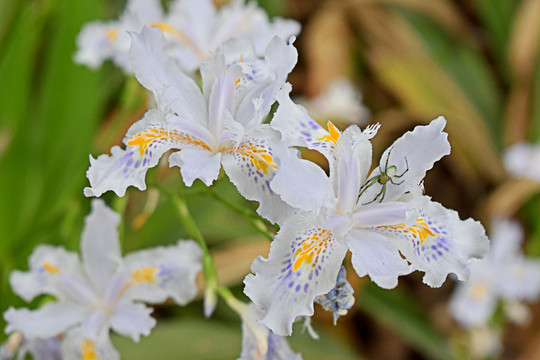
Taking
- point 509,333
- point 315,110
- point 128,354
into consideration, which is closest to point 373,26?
point 315,110

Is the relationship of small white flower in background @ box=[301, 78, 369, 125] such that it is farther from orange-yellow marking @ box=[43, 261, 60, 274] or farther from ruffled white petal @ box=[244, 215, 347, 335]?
ruffled white petal @ box=[244, 215, 347, 335]

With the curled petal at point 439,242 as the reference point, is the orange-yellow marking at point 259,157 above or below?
above

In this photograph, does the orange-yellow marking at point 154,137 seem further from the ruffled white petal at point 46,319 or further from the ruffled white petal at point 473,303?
the ruffled white petal at point 473,303

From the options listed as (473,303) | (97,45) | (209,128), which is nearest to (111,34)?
(97,45)

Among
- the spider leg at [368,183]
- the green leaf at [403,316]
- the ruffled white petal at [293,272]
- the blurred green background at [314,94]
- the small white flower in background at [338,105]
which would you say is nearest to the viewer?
the ruffled white petal at [293,272]

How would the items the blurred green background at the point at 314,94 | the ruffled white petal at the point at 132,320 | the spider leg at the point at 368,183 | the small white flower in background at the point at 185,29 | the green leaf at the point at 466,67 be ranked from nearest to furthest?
the spider leg at the point at 368,183 < the ruffled white petal at the point at 132,320 < the small white flower in background at the point at 185,29 < the blurred green background at the point at 314,94 < the green leaf at the point at 466,67

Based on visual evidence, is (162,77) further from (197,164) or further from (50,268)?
(50,268)

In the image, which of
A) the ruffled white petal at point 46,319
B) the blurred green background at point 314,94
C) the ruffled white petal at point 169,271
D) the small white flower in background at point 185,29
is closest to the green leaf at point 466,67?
the blurred green background at point 314,94
